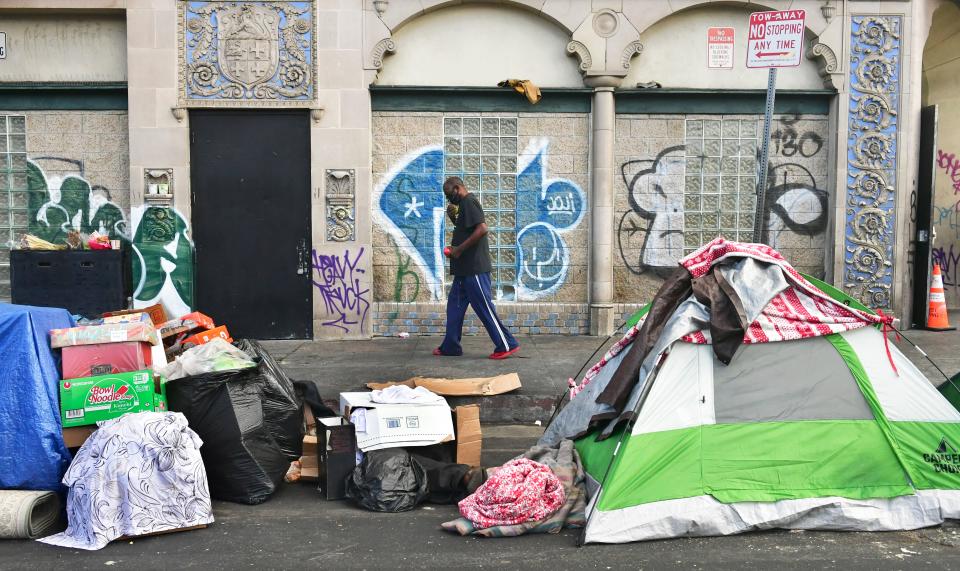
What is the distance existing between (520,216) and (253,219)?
3.29 meters

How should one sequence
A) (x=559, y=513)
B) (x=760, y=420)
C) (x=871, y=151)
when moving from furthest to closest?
(x=871, y=151) < (x=760, y=420) < (x=559, y=513)

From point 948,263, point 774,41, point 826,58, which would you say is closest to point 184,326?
→ point 774,41

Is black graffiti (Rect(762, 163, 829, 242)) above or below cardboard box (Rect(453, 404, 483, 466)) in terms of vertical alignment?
above

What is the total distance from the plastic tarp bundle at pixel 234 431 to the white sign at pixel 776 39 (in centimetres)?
470

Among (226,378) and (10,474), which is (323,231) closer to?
(226,378)

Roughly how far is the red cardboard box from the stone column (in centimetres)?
626

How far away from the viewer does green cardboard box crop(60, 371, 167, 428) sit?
223 inches

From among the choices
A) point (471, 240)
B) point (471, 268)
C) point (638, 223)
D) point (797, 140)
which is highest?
point (797, 140)

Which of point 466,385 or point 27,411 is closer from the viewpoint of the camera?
point 27,411

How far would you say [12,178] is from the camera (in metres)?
11.4

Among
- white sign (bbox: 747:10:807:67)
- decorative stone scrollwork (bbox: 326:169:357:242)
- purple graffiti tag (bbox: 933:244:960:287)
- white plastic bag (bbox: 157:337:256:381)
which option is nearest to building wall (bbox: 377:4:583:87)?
decorative stone scrollwork (bbox: 326:169:357:242)

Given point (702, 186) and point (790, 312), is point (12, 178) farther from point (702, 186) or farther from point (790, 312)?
point (790, 312)

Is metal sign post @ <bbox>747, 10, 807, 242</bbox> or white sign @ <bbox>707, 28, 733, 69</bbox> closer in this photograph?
metal sign post @ <bbox>747, 10, 807, 242</bbox>

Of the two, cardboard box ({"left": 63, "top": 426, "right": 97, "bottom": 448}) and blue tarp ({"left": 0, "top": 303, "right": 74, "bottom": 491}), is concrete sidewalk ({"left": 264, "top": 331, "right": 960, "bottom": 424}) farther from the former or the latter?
blue tarp ({"left": 0, "top": 303, "right": 74, "bottom": 491})
